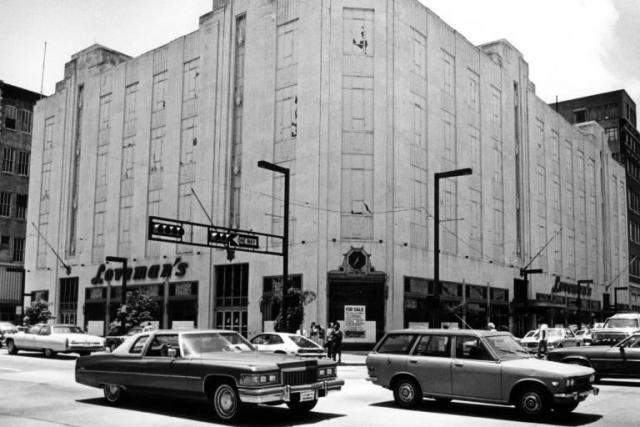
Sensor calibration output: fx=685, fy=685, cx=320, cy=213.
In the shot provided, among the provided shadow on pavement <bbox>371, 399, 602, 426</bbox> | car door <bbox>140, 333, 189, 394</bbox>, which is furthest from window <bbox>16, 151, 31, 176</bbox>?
shadow on pavement <bbox>371, 399, 602, 426</bbox>

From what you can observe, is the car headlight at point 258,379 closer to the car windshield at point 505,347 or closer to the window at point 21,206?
the car windshield at point 505,347

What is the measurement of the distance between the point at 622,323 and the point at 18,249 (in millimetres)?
59504

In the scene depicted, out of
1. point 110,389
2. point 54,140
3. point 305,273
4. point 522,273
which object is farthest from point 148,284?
point 110,389

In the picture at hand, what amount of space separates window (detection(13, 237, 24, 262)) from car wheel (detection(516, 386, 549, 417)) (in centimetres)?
6709

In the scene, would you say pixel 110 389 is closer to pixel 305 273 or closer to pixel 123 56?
pixel 305 273

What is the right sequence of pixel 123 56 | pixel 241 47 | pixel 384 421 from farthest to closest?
1. pixel 123 56
2. pixel 241 47
3. pixel 384 421

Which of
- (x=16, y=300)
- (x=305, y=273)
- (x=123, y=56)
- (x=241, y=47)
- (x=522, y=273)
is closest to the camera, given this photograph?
(x=305, y=273)

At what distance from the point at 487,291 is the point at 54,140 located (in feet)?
133

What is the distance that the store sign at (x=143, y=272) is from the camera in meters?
48.3

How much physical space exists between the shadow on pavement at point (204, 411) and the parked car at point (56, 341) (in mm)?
16225

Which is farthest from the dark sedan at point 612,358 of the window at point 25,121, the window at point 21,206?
the window at point 25,121

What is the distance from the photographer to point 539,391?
12.6m

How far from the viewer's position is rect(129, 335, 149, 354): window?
13727mm

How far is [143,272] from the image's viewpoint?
50.6 m
